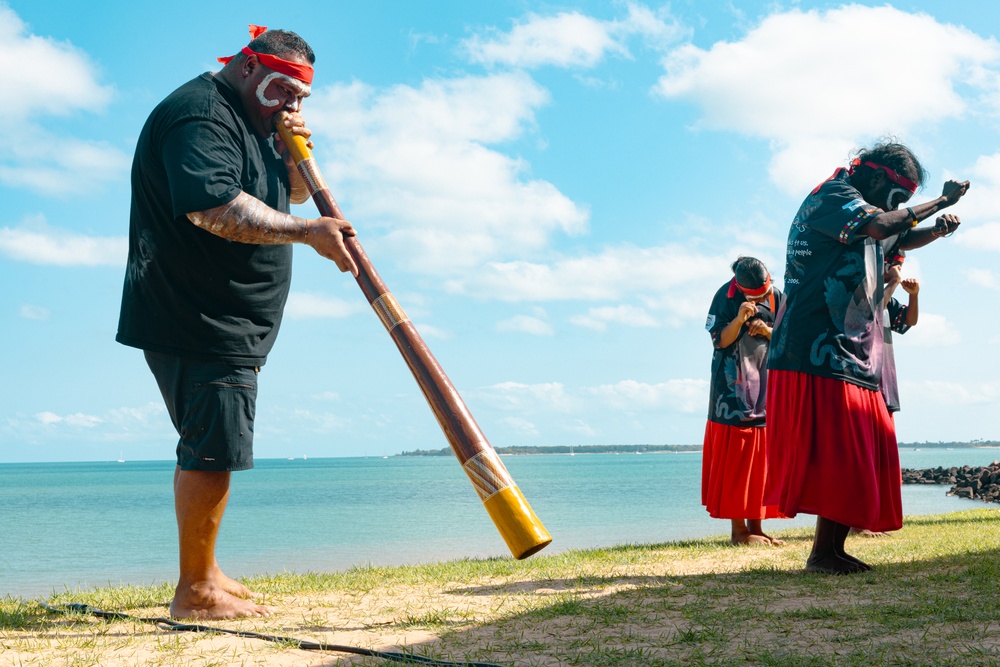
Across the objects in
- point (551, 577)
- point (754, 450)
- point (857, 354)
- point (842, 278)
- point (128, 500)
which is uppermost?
point (842, 278)

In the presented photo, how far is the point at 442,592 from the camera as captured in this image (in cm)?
446

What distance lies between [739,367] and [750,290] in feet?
2.09

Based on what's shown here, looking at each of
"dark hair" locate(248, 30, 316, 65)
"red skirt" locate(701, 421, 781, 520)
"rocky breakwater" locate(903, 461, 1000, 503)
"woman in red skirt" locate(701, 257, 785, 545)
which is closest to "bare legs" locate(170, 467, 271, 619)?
"dark hair" locate(248, 30, 316, 65)

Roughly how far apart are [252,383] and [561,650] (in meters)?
1.80

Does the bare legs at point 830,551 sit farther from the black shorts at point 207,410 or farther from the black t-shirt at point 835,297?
the black shorts at point 207,410

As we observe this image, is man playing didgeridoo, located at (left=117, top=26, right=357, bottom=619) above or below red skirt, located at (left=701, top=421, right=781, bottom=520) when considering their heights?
above

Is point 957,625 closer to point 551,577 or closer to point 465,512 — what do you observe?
point 551,577

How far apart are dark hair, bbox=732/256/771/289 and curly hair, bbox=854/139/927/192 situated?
1.84 metres

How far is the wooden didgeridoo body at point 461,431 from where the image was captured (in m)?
3.23

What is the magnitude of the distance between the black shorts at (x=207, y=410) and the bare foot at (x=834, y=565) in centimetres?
311

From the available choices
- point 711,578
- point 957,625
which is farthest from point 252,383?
point 957,625

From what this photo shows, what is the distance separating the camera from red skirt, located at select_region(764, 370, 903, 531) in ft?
15.3

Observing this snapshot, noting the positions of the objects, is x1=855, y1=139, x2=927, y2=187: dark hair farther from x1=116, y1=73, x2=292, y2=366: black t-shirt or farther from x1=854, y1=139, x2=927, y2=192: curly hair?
x1=116, y1=73, x2=292, y2=366: black t-shirt

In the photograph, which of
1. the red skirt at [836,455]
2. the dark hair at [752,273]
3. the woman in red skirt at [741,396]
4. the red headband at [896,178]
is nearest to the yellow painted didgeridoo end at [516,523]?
the red skirt at [836,455]
